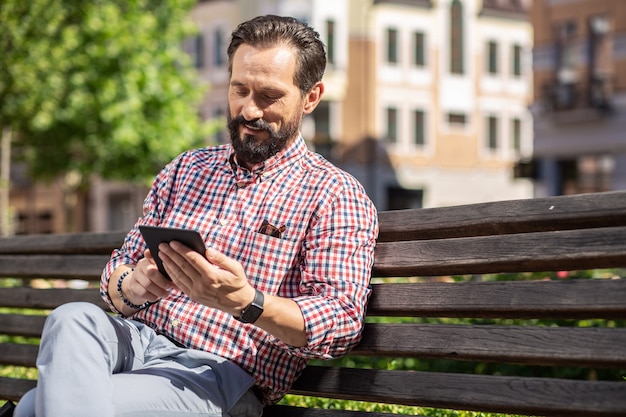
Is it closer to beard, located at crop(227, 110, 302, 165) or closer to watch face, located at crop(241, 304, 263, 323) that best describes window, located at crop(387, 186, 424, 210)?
beard, located at crop(227, 110, 302, 165)

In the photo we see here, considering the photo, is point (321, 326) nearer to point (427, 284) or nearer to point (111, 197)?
point (427, 284)

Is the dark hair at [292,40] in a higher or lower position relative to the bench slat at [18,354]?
higher

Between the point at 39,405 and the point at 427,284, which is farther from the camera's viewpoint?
the point at 427,284

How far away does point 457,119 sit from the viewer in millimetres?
39656

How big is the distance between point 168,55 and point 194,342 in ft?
76.8

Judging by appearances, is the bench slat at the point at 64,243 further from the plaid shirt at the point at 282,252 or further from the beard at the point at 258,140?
the beard at the point at 258,140

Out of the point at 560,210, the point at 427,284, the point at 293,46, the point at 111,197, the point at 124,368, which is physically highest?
the point at 293,46

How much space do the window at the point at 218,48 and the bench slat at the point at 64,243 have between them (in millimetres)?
35455

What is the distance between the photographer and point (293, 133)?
11.8ft

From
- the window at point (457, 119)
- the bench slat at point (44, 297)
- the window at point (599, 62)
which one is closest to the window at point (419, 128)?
the window at point (457, 119)

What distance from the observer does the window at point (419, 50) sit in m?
38.8

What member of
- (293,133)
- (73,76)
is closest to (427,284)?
(293,133)

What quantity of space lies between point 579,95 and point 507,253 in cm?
2816

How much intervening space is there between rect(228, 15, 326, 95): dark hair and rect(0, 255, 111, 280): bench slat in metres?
1.24
